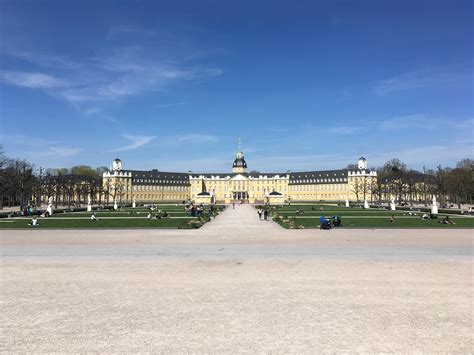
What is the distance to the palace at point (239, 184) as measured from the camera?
169500 millimetres

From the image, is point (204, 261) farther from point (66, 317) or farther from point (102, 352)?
point (102, 352)

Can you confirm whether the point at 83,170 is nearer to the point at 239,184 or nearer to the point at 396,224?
the point at 239,184

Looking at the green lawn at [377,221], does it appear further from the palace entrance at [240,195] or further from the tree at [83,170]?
the tree at [83,170]

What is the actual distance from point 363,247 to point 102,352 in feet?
56.3

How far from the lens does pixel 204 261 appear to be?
17750 millimetres

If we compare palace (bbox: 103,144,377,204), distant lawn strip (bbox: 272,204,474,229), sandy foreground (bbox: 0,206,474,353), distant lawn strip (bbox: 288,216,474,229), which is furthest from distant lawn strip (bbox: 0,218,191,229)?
palace (bbox: 103,144,377,204)

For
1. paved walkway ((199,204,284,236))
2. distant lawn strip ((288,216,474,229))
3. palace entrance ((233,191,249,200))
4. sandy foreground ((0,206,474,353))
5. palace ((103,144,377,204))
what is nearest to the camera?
sandy foreground ((0,206,474,353))

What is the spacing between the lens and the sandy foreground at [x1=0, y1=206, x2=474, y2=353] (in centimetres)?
812

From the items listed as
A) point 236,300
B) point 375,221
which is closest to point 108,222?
point 375,221

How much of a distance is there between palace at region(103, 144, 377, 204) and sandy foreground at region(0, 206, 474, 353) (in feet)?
479

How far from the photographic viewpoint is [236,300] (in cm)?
1112

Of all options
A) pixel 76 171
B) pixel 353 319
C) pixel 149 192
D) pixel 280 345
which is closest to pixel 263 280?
pixel 353 319

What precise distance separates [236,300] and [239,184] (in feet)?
573

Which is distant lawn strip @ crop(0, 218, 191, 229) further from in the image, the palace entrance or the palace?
the palace entrance
